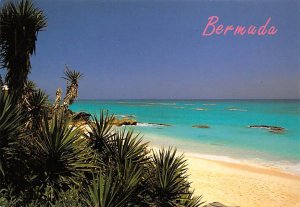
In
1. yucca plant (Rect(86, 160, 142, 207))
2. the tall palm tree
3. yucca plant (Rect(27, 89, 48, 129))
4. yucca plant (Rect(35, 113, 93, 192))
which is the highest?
the tall palm tree

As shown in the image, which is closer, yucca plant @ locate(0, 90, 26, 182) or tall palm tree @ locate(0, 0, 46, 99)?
yucca plant @ locate(0, 90, 26, 182)

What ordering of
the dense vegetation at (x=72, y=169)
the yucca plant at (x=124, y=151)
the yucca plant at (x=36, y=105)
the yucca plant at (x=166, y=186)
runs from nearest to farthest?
the dense vegetation at (x=72, y=169) → the yucca plant at (x=166, y=186) → the yucca plant at (x=124, y=151) → the yucca plant at (x=36, y=105)

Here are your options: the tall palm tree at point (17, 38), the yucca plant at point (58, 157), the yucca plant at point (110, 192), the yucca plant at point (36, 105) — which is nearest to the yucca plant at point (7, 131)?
the yucca plant at point (58, 157)

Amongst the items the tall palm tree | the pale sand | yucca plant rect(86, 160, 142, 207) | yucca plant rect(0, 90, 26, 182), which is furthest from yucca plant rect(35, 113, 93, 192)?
the pale sand

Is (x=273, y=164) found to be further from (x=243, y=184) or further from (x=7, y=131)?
(x=7, y=131)

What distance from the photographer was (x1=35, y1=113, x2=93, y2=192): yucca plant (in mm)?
5156

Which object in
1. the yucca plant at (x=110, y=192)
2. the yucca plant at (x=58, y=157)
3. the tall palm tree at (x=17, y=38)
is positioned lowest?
the yucca plant at (x=110, y=192)

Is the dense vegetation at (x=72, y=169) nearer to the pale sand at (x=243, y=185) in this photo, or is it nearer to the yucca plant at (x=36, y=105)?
the yucca plant at (x=36, y=105)

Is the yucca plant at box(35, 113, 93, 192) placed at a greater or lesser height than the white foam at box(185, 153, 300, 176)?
lesser

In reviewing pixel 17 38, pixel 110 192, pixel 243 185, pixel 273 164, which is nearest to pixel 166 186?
pixel 110 192

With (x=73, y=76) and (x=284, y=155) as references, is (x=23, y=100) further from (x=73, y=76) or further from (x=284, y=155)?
(x=284, y=155)

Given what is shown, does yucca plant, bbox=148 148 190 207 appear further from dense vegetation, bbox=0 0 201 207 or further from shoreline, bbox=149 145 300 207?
shoreline, bbox=149 145 300 207

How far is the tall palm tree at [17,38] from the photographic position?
23.8 feet


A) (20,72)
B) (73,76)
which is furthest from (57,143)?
(73,76)
